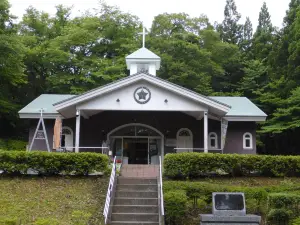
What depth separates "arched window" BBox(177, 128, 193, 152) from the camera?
25.7 meters

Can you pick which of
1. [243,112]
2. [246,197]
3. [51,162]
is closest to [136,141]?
[243,112]

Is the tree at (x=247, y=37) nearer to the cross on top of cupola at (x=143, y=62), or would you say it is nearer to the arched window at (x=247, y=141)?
the cross on top of cupola at (x=143, y=62)

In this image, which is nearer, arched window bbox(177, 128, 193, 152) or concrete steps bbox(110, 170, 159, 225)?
concrete steps bbox(110, 170, 159, 225)

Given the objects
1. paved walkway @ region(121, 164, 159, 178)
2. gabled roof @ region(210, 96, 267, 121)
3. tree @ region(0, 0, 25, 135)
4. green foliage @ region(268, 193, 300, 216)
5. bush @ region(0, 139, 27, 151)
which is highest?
tree @ region(0, 0, 25, 135)

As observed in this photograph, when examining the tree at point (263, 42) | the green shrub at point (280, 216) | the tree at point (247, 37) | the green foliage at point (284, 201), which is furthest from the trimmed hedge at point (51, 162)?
the tree at point (247, 37)

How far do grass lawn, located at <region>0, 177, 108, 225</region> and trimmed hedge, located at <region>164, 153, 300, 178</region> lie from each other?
10.3ft

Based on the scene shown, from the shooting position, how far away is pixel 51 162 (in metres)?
18.0

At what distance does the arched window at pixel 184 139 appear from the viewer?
25688 mm

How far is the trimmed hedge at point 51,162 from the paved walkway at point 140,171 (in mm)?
1077

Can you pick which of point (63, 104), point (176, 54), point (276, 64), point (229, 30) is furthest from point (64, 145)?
point (229, 30)

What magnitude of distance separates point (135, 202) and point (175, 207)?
6.39 feet

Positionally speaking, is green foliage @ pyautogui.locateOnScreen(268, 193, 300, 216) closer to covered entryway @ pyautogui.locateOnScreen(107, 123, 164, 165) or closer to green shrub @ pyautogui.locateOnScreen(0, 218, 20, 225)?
green shrub @ pyautogui.locateOnScreen(0, 218, 20, 225)

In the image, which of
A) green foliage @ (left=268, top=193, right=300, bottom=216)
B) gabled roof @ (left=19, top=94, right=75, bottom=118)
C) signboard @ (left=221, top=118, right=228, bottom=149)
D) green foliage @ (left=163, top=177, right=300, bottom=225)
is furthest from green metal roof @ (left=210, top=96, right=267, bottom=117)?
green foliage @ (left=268, top=193, right=300, bottom=216)

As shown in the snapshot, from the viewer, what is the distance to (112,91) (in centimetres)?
2181
